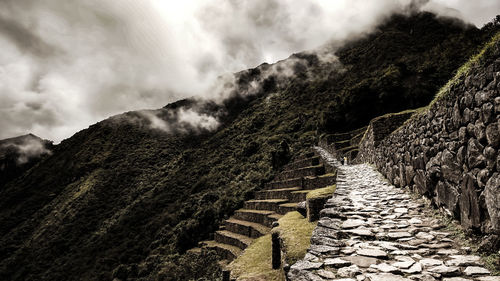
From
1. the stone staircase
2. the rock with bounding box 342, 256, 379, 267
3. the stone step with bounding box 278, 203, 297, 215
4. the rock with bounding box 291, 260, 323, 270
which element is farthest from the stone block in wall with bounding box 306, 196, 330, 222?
the stone step with bounding box 278, 203, 297, 215

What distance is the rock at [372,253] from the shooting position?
2.64m

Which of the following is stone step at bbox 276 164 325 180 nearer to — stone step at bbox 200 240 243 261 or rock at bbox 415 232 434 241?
stone step at bbox 200 240 243 261

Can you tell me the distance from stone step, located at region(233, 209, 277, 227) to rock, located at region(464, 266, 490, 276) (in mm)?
11253

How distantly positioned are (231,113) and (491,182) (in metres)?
82.5

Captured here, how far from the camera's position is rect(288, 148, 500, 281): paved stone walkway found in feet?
7.20

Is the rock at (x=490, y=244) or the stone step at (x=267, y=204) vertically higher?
the rock at (x=490, y=244)

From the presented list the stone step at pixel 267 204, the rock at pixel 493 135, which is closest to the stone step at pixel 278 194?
the stone step at pixel 267 204

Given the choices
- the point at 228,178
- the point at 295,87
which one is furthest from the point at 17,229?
the point at 295,87

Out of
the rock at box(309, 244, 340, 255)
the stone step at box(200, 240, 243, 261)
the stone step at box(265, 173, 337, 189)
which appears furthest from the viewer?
the stone step at box(200, 240, 243, 261)

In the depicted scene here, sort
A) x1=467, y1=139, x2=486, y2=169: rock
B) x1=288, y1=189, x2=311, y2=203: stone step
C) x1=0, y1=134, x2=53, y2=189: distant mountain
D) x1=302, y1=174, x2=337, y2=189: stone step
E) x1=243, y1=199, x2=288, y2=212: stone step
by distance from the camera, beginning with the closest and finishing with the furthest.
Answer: x1=467, y1=139, x2=486, y2=169: rock < x1=288, y1=189, x2=311, y2=203: stone step < x1=302, y1=174, x2=337, y2=189: stone step < x1=243, y1=199, x2=288, y2=212: stone step < x1=0, y1=134, x2=53, y2=189: distant mountain

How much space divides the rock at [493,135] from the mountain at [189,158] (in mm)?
15825

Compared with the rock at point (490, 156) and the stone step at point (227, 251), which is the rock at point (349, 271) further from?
the stone step at point (227, 251)

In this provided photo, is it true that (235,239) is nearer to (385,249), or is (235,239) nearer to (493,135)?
(385,249)

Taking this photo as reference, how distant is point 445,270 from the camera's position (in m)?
2.14
